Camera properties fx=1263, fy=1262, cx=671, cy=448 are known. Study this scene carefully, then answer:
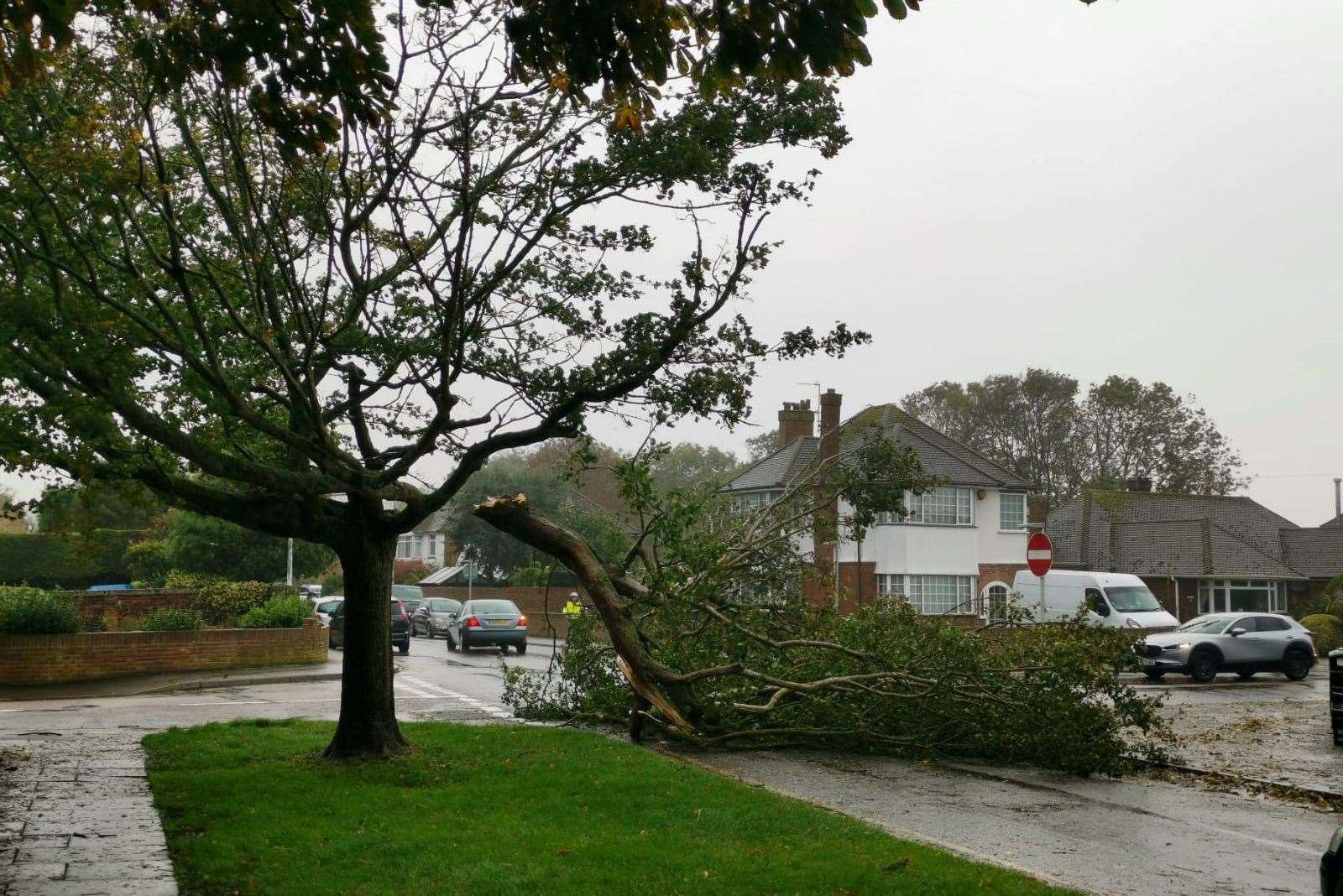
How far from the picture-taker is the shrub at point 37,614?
23625 millimetres

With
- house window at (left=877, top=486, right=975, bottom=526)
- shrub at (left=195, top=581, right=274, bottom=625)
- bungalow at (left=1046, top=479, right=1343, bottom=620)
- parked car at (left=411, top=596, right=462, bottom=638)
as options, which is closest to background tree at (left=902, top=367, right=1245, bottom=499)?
bungalow at (left=1046, top=479, right=1343, bottom=620)

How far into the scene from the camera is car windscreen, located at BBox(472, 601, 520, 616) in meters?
35.2

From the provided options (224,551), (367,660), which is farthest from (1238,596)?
(367,660)

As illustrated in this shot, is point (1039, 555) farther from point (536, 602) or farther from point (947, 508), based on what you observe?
point (536, 602)

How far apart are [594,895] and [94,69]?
8221 mm

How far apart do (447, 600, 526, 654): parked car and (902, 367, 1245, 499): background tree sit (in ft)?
144

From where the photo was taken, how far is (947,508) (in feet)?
153

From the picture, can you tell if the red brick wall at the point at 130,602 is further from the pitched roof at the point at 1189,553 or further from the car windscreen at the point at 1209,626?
the pitched roof at the point at 1189,553

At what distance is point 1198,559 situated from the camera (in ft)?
165

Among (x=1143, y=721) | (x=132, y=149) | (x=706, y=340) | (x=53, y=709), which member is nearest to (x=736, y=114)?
(x=706, y=340)

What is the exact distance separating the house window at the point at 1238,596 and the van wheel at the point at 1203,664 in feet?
78.5

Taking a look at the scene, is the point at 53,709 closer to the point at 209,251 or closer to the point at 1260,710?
the point at 209,251

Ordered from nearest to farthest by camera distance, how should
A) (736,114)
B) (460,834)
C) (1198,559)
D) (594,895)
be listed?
(594,895) → (460,834) → (736,114) → (1198,559)

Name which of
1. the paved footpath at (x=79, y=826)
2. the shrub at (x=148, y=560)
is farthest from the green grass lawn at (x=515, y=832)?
the shrub at (x=148, y=560)
